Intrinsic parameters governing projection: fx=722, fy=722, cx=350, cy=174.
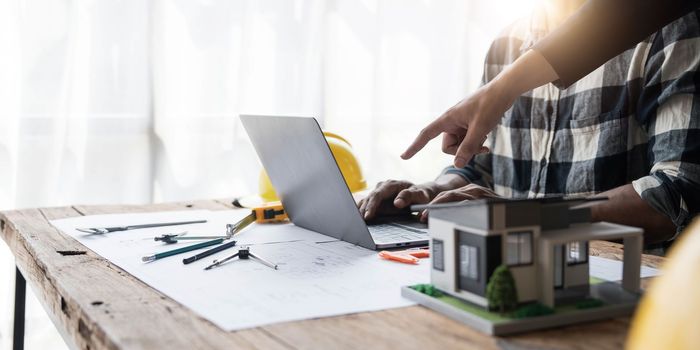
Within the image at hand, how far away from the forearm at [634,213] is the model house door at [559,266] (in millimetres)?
652

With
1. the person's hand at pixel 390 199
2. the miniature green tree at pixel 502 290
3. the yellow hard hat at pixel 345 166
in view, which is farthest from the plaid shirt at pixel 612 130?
the miniature green tree at pixel 502 290

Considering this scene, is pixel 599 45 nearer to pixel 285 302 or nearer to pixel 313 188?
pixel 313 188

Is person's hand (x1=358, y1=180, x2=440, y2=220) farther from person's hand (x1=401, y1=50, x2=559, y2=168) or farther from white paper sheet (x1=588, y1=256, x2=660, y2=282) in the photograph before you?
white paper sheet (x1=588, y1=256, x2=660, y2=282)

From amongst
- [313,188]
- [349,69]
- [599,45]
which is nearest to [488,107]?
[599,45]

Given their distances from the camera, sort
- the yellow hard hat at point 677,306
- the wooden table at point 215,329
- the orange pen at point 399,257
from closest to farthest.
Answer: the yellow hard hat at point 677,306 < the wooden table at point 215,329 < the orange pen at point 399,257

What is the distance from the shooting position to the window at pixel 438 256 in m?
0.66

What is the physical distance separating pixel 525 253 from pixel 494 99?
0.40m

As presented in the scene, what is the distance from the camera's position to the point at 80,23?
2207 millimetres

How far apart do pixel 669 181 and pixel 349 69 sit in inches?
64.8

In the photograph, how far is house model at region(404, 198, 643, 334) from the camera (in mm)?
598

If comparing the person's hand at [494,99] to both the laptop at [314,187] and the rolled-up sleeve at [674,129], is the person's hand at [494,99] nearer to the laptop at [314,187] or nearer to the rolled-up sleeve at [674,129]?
the laptop at [314,187]

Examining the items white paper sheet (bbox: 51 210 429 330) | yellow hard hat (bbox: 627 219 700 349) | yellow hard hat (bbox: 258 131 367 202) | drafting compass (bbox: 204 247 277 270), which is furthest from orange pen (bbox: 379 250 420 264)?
yellow hard hat (bbox: 258 131 367 202)

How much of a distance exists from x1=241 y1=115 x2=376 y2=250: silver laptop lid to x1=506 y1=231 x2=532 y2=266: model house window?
1.19 ft

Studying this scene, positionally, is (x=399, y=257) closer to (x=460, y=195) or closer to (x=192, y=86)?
(x=460, y=195)
